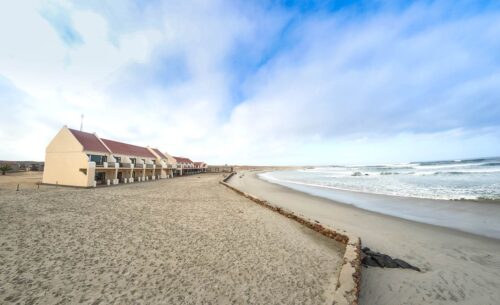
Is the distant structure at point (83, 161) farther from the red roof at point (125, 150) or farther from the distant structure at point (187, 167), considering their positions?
the distant structure at point (187, 167)

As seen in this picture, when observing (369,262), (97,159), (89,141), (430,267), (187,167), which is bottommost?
(430,267)

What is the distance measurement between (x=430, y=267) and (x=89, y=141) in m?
33.8

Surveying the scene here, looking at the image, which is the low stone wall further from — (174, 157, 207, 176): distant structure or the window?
(174, 157, 207, 176): distant structure

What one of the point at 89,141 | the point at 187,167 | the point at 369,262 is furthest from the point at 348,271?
the point at 187,167

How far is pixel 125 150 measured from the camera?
113 ft

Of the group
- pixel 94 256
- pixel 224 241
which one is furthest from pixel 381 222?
pixel 94 256

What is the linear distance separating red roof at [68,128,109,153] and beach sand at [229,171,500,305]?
1142 inches

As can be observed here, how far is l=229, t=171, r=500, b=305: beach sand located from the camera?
15.1ft

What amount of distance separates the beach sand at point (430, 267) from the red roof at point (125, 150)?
32727 mm

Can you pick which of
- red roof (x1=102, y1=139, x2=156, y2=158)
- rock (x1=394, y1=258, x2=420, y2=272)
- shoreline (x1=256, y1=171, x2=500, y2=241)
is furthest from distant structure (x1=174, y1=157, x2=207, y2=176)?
rock (x1=394, y1=258, x2=420, y2=272)

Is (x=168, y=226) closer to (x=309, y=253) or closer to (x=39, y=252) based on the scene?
(x=39, y=252)

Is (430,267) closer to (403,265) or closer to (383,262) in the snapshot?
(403,265)

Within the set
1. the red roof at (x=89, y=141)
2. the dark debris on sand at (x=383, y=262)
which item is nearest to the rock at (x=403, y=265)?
the dark debris on sand at (x=383, y=262)

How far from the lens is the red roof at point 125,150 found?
105 ft
